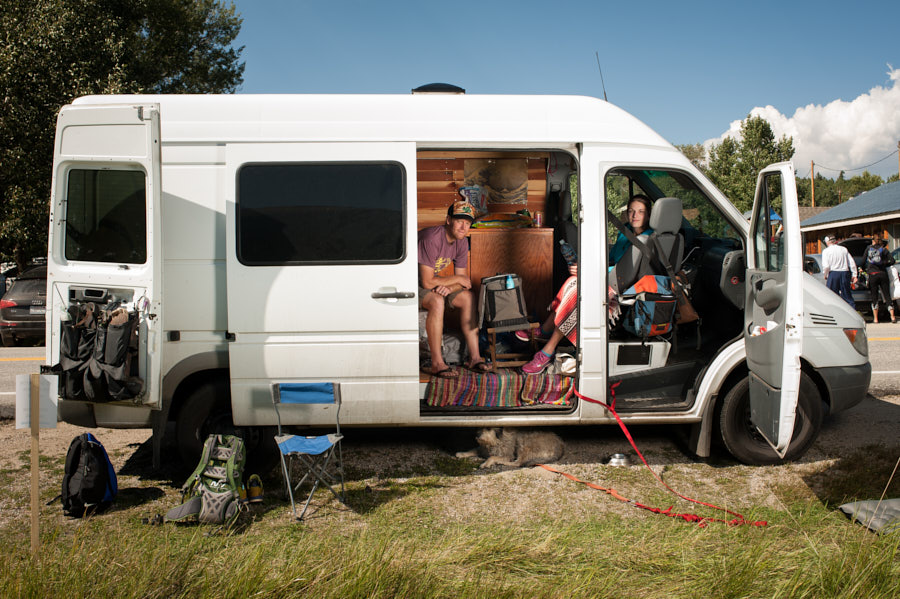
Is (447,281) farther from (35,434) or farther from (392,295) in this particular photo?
(35,434)

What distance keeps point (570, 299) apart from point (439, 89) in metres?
1.95

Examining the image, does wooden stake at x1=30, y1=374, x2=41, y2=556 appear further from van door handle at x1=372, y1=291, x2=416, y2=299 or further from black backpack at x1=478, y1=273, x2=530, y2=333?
black backpack at x1=478, y1=273, x2=530, y2=333

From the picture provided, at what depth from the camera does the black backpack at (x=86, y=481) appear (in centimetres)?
415

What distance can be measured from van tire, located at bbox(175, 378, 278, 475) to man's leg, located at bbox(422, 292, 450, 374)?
1.49m

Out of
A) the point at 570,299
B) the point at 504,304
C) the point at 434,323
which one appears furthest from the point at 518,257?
the point at 434,323

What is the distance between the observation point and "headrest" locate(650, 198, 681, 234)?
531cm

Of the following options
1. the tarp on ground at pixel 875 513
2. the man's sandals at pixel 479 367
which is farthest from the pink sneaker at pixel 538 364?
the tarp on ground at pixel 875 513

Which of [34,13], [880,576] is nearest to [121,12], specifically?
[34,13]

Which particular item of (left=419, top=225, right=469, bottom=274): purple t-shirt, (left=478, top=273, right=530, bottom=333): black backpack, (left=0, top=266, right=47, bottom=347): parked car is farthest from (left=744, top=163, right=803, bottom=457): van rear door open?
(left=0, top=266, right=47, bottom=347): parked car

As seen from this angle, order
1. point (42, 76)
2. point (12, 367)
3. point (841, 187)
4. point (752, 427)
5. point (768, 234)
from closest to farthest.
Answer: point (768, 234)
point (752, 427)
point (12, 367)
point (42, 76)
point (841, 187)

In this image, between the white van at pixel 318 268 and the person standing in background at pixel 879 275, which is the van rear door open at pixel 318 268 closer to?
the white van at pixel 318 268

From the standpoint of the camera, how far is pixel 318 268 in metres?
4.48

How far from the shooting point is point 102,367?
4066 millimetres

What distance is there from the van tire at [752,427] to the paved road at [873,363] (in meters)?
2.77
